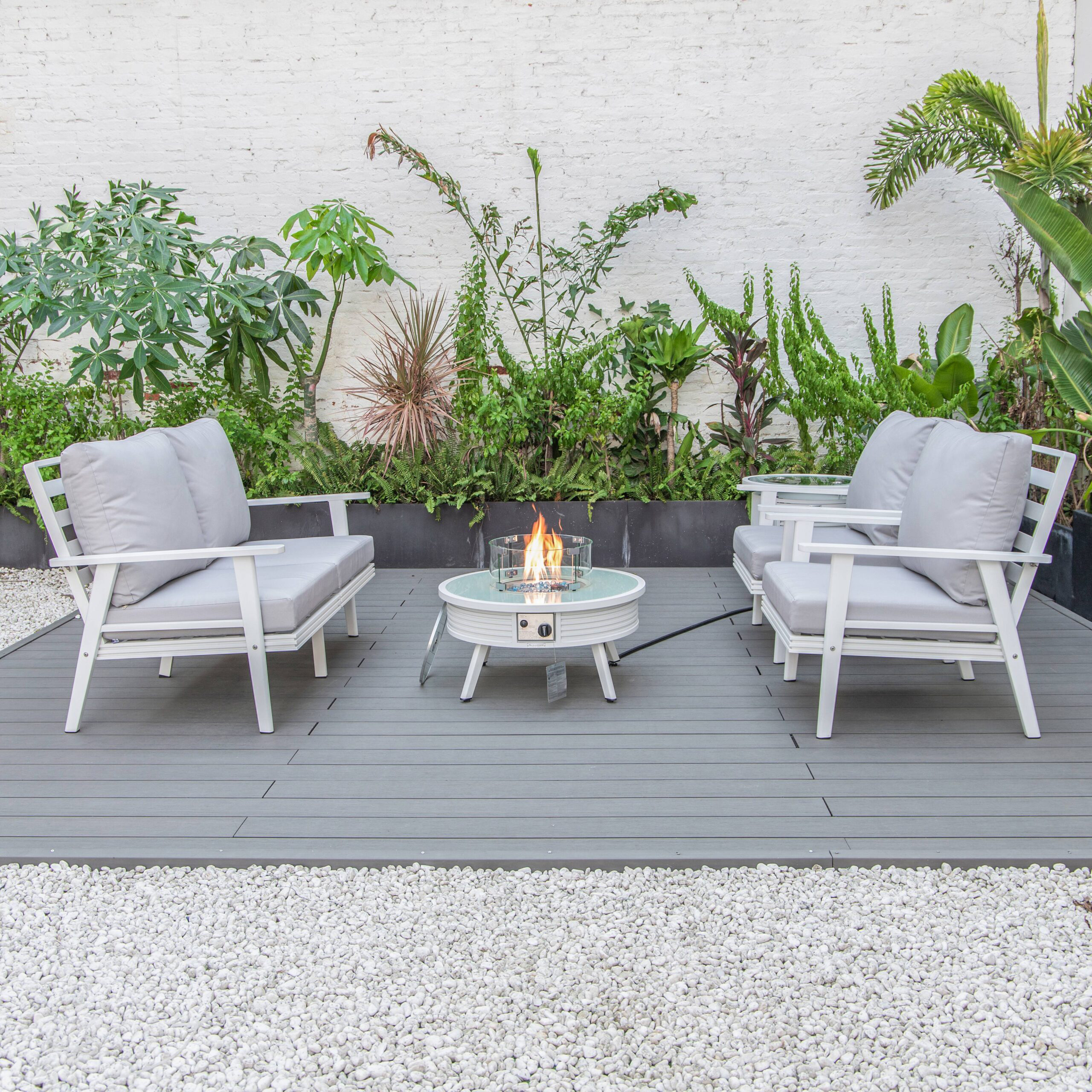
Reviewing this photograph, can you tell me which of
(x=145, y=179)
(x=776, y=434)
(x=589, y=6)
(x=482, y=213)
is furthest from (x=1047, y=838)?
(x=145, y=179)

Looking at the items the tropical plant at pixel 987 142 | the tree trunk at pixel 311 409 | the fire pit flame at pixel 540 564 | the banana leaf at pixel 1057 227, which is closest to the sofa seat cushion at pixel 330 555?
the fire pit flame at pixel 540 564

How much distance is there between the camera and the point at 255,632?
298 cm

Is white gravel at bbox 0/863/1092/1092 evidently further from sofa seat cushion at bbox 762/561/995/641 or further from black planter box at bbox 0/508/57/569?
black planter box at bbox 0/508/57/569

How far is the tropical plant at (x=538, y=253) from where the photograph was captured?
5801 millimetres

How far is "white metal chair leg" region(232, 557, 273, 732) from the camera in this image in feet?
9.72

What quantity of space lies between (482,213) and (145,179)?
221 centimetres

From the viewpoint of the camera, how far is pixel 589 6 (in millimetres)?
5855

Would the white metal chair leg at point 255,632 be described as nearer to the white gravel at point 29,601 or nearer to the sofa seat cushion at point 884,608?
the sofa seat cushion at point 884,608

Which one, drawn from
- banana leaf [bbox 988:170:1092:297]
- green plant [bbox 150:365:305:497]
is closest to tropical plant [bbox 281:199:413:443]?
green plant [bbox 150:365:305:497]

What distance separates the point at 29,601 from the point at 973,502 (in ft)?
15.3

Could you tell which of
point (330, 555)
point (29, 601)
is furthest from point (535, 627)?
point (29, 601)

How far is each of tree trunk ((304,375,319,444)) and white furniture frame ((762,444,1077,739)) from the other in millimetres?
3922

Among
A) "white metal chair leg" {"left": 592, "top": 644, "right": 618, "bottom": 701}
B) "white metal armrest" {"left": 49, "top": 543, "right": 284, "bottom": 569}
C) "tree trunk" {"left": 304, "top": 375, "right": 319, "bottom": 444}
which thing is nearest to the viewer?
"white metal armrest" {"left": 49, "top": 543, "right": 284, "bottom": 569}

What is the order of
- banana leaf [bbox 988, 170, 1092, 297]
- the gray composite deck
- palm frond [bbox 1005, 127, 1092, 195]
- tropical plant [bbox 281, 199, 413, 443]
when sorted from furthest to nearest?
tropical plant [bbox 281, 199, 413, 443]
palm frond [bbox 1005, 127, 1092, 195]
banana leaf [bbox 988, 170, 1092, 297]
the gray composite deck
